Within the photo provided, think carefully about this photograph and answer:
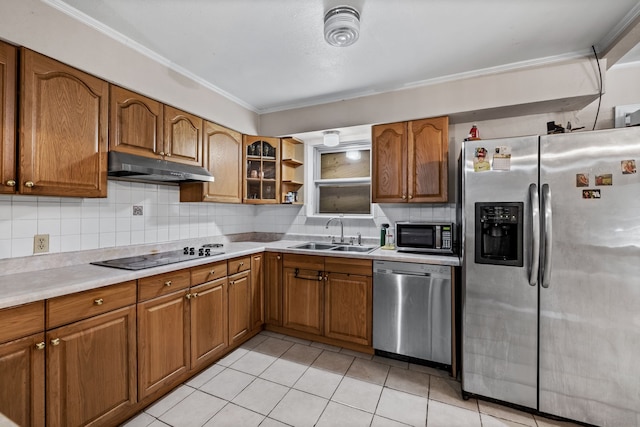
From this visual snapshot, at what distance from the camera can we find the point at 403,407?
179 cm

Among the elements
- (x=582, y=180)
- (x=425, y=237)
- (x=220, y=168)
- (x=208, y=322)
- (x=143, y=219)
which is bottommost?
(x=208, y=322)

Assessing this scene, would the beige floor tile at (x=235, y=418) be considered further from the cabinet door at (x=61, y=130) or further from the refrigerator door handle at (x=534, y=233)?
the refrigerator door handle at (x=534, y=233)

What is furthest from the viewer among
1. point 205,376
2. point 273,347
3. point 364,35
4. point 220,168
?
point 220,168

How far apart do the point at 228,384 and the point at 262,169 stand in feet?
6.76

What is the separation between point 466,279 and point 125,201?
2.62 meters

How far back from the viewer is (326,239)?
3.22 m

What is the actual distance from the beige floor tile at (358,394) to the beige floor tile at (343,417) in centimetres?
5

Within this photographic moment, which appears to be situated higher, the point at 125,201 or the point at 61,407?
the point at 125,201

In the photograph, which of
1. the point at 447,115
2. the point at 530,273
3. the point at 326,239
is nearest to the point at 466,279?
the point at 530,273

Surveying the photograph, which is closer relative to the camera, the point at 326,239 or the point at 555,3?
the point at 555,3

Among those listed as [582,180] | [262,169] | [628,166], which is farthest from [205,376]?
[628,166]

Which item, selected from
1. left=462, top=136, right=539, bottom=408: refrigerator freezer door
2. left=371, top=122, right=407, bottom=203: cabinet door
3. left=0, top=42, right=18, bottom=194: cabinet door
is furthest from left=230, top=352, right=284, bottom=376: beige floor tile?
left=0, top=42, right=18, bottom=194: cabinet door

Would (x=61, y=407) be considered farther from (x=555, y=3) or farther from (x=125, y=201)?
(x=555, y=3)

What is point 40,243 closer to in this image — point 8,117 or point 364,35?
point 8,117
